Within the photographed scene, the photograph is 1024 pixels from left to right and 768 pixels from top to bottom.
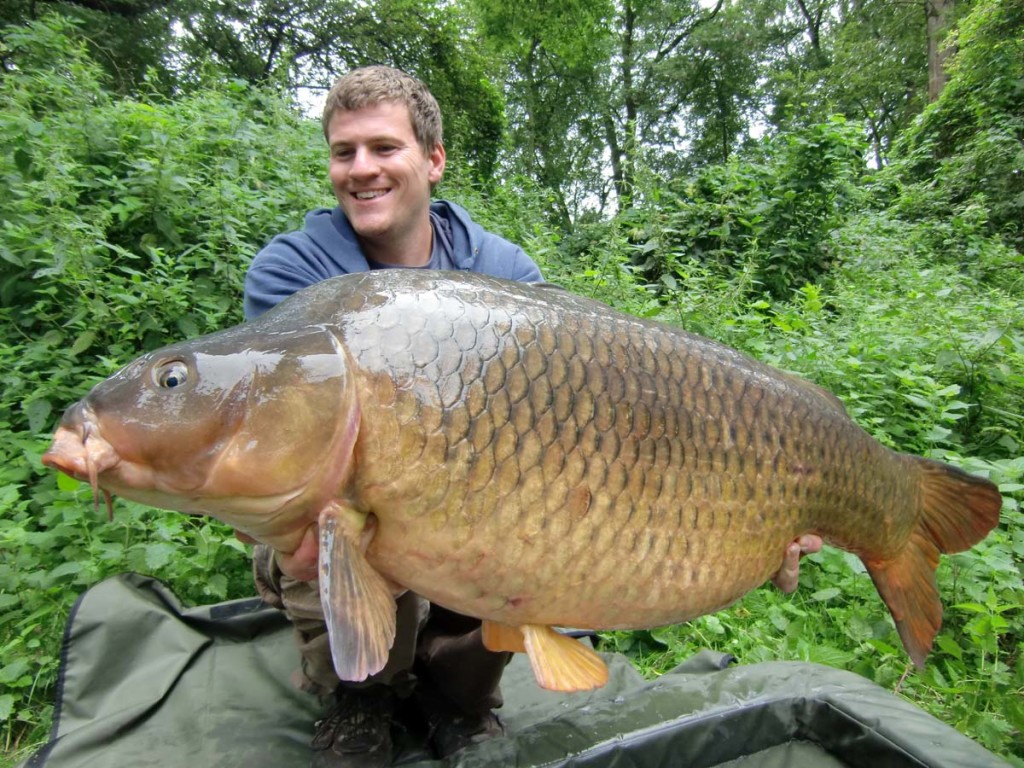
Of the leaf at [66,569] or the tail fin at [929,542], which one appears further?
the leaf at [66,569]

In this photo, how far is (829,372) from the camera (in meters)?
2.47

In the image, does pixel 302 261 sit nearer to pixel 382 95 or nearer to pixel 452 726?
pixel 382 95

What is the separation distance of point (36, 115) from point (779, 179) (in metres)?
4.48

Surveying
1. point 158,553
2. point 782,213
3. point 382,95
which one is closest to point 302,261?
point 382,95

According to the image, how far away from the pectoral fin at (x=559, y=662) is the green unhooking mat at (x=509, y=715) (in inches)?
15.7

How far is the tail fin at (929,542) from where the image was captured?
131cm

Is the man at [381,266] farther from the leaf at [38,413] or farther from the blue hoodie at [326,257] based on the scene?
the leaf at [38,413]

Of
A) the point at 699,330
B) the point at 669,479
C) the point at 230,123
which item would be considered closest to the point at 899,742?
the point at 669,479

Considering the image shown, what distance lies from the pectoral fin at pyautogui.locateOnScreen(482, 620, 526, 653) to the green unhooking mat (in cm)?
39

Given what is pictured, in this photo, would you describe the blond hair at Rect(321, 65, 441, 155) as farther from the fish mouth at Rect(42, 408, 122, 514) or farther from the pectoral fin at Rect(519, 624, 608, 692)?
the pectoral fin at Rect(519, 624, 608, 692)

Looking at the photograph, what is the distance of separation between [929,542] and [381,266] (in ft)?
4.25

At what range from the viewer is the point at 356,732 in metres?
1.37

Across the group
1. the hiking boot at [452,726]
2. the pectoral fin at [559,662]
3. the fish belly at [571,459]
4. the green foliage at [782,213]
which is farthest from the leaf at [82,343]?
the green foliage at [782,213]

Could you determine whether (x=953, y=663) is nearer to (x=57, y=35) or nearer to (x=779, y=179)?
(x=779, y=179)
